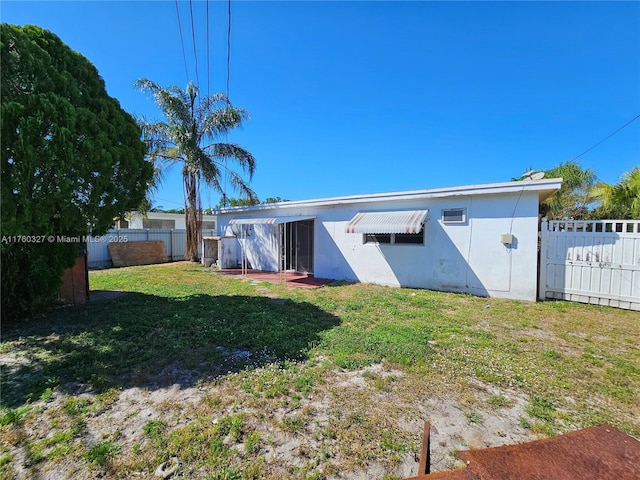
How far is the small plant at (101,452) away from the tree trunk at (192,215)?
1932 centimetres

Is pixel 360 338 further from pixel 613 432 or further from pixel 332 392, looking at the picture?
pixel 613 432

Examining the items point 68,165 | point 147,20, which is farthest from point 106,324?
point 147,20

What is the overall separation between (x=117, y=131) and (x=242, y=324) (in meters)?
6.22

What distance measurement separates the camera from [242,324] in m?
7.44

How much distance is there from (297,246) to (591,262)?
1297 centimetres

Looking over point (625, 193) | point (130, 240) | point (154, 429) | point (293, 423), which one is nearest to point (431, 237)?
point (625, 193)

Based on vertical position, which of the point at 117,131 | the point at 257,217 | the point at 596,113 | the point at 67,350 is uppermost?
the point at 596,113

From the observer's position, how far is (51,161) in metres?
5.95

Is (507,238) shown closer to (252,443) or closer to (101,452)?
(252,443)

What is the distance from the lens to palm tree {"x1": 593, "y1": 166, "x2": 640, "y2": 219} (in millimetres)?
10758

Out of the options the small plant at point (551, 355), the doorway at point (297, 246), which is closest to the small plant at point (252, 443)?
the small plant at point (551, 355)

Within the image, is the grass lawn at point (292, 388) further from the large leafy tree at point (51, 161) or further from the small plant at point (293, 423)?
the large leafy tree at point (51, 161)

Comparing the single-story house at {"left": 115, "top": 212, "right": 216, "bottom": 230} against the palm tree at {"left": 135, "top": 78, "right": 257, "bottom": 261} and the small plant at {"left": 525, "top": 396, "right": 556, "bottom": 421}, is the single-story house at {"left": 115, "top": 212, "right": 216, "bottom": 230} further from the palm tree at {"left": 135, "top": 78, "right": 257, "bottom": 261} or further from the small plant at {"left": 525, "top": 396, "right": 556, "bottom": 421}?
the small plant at {"left": 525, "top": 396, "right": 556, "bottom": 421}

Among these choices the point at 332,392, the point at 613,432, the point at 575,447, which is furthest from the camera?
the point at 332,392
